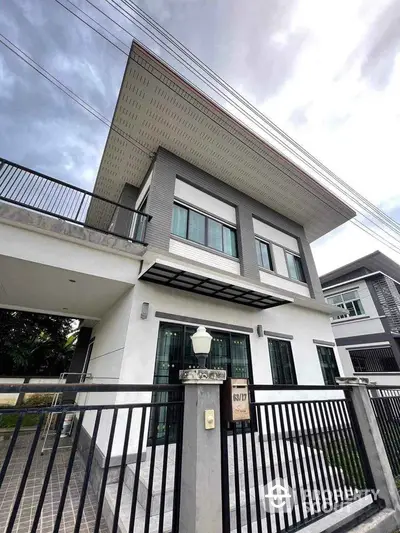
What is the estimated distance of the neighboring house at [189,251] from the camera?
13.5ft

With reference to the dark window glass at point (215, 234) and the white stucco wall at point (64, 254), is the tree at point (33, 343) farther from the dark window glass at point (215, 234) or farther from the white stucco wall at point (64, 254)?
the dark window glass at point (215, 234)

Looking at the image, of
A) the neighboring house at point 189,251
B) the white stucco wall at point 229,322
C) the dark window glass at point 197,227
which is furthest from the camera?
the dark window glass at point 197,227

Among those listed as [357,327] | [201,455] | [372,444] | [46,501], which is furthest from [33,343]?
[357,327]

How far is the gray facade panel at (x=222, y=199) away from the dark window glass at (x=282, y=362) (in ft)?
5.96

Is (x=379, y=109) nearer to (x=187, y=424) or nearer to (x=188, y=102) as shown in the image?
(x=188, y=102)

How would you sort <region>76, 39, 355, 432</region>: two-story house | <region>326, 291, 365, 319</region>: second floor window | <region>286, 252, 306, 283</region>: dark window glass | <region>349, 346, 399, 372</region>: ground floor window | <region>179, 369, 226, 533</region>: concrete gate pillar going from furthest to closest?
<region>326, 291, 365, 319</region>: second floor window
<region>349, 346, 399, 372</region>: ground floor window
<region>286, 252, 306, 283</region>: dark window glass
<region>76, 39, 355, 432</region>: two-story house
<region>179, 369, 226, 533</region>: concrete gate pillar

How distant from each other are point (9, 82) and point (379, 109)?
8.83 metres

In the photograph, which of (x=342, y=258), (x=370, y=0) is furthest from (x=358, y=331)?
(x=370, y=0)

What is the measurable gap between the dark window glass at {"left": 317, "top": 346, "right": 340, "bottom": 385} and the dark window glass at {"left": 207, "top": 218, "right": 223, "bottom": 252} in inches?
171

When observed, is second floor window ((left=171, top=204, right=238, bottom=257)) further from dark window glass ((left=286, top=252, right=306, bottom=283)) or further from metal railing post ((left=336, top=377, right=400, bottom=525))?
metal railing post ((left=336, top=377, right=400, bottom=525))

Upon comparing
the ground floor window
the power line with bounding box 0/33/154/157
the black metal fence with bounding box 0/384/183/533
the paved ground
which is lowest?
the paved ground

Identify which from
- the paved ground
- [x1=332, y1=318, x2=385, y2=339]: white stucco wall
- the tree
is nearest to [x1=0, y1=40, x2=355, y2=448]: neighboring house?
the paved ground

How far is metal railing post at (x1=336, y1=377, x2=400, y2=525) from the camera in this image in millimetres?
2547

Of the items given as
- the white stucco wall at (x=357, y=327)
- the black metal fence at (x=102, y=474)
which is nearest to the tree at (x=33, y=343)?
the black metal fence at (x=102, y=474)
